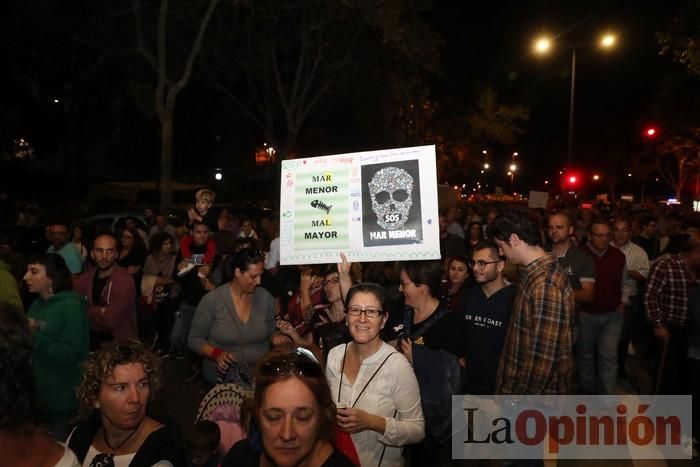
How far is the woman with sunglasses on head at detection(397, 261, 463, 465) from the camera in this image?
3957mm

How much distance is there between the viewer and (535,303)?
156 inches

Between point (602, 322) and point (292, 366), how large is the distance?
544 cm

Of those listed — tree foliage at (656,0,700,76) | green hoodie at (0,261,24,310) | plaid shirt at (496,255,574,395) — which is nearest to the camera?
plaid shirt at (496,255,574,395)

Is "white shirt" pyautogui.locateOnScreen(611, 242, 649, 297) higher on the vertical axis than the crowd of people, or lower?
higher

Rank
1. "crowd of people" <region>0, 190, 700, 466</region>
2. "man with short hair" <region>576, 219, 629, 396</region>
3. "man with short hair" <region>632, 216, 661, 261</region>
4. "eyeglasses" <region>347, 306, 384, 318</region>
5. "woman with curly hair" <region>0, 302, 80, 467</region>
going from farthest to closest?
"man with short hair" <region>632, 216, 661, 261</region> → "man with short hair" <region>576, 219, 629, 396</region> → "eyeglasses" <region>347, 306, 384, 318</region> → "crowd of people" <region>0, 190, 700, 466</region> → "woman with curly hair" <region>0, 302, 80, 467</region>

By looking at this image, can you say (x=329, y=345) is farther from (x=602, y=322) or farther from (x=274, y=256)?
(x=274, y=256)

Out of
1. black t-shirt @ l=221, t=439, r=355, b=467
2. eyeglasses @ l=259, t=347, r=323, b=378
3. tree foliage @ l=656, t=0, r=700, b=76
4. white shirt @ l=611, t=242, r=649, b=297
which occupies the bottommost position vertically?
black t-shirt @ l=221, t=439, r=355, b=467

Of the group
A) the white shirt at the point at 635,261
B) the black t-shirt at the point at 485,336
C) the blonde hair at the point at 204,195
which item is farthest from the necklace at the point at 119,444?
the white shirt at the point at 635,261

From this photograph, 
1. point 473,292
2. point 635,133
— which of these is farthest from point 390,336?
point 635,133

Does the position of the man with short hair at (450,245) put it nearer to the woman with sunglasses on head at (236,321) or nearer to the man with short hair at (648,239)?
the man with short hair at (648,239)

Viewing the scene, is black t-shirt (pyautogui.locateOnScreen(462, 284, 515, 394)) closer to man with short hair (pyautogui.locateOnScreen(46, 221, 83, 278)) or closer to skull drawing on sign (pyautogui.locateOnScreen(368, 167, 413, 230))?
skull drawing on sign (pyautogui.locateOnScreen(368, 167, 413, 230))

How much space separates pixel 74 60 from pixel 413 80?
472 inches

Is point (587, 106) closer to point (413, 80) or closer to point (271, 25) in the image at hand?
point (413, 80)

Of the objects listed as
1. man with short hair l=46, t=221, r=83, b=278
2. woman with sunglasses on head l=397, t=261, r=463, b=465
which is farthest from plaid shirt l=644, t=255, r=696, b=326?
man with short hair l=46, t=221, r=83, b=278
